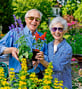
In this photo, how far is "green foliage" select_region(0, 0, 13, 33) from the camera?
2323 centimetres

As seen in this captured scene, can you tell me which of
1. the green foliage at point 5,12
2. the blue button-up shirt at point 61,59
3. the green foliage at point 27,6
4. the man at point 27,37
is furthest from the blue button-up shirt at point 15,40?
the green foliage at point 5,12

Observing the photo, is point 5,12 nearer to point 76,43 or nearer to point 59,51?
point 76,43

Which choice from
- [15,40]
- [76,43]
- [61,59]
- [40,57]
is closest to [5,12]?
[76,43]

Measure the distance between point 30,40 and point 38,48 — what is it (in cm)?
12

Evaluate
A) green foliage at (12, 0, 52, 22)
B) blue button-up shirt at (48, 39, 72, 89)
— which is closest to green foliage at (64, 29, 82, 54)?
blue button-up shirt at (48, 39, 72, 89)

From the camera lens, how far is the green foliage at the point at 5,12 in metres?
23.2

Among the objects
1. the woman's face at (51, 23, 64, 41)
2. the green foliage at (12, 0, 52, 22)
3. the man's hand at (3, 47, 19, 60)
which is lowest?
the man's hand at (3, 47, 19, 60)

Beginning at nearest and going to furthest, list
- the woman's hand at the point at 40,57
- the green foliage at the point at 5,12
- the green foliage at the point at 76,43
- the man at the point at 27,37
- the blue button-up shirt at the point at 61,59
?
the woman's hand at the point at 40,57 < the man at the point at 27,37 < the blue button-up shirt at the point at 61,59 < the green foliage at the point at 76,43 < the green foliage at the point at 5,12

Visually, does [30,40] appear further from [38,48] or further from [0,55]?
[0,55]

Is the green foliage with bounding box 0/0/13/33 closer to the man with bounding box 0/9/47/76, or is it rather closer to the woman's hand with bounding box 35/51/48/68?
the man with bounding box 0/9/47/76

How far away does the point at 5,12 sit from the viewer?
23.5 m

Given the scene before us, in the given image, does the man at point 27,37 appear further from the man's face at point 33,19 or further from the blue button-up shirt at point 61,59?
the blue button-up shirt at point 61,59


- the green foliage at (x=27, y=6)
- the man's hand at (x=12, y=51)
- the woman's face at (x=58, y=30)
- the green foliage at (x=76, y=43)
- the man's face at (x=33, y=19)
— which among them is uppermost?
the green foliage at (x=27, y=6)

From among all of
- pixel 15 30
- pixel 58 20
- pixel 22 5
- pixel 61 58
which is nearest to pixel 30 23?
pixel 15 30
